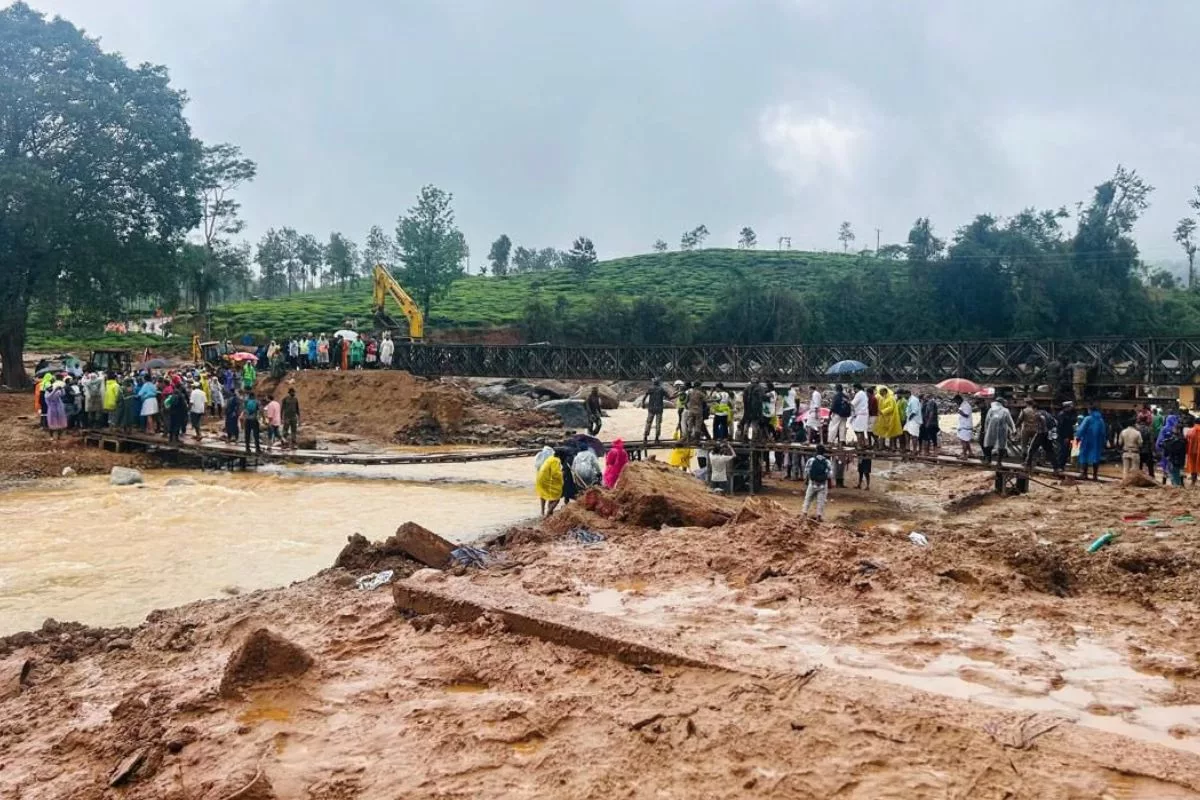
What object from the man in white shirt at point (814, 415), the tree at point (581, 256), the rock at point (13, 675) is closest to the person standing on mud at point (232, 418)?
the man in white shirt at point (814, 415)

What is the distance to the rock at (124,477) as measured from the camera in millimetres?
18375

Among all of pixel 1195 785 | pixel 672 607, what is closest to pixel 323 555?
pixel 672 607

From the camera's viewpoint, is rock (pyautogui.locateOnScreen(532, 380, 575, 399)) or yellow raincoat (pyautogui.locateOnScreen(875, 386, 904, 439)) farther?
rock (pyautogui.locateOnScreen(532, 380, 575, 399))

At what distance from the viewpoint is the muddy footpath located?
4.19 meters

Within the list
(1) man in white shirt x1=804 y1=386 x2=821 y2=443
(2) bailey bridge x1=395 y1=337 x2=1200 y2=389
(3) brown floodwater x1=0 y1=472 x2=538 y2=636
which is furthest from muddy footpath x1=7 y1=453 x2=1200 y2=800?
(2) bailey bridge x1=395 y1=337 x2=1200 y2=389

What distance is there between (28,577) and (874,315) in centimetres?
5980

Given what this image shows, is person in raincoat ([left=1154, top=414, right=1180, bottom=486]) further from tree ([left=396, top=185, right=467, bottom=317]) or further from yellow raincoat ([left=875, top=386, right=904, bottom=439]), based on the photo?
tree ([left=396, top=185, right=467, bottom=317])

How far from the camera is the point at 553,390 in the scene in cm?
4303

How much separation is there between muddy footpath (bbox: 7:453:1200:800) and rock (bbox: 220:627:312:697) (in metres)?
0.02

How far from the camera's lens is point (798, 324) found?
2366 inches

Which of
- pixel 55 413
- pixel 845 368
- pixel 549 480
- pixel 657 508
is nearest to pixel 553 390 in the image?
pixel 845 368

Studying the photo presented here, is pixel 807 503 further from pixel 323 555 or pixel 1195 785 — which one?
pixel 1195 785

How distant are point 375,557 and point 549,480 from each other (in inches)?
158

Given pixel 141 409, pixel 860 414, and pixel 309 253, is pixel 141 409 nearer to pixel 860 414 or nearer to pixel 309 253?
pixel 860 414
